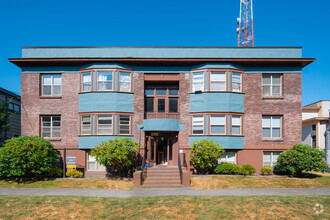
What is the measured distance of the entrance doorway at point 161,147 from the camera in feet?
67.3

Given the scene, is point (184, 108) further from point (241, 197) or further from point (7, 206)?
point (7, 206)

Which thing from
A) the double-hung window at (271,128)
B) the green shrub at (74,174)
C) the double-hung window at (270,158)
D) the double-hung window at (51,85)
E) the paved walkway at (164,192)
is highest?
the double-hung window at (51,85)

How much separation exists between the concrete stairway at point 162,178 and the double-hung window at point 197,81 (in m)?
6.38

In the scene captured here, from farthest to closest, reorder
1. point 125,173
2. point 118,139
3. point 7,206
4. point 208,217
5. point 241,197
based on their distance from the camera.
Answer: point 125,173, point 118,139, point 241,197, point 7,206, point 208,217

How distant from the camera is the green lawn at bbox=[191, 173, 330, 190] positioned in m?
16.0

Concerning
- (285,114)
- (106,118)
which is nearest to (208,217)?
(106,118)

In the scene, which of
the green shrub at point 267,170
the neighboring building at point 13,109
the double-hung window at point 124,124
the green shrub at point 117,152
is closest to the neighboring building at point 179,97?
the double-hung window at point 124,124

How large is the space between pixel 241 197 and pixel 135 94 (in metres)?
11.0

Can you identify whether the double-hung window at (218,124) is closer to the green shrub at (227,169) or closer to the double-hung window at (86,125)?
the green shrub at (227,169)

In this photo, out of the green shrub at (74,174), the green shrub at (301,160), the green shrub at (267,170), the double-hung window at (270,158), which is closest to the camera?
the green shrub at (301,160)

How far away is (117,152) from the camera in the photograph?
17141mm

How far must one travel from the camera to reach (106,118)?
767 inches

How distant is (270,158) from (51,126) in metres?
17.5

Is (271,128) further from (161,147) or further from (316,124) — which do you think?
(316,124)
